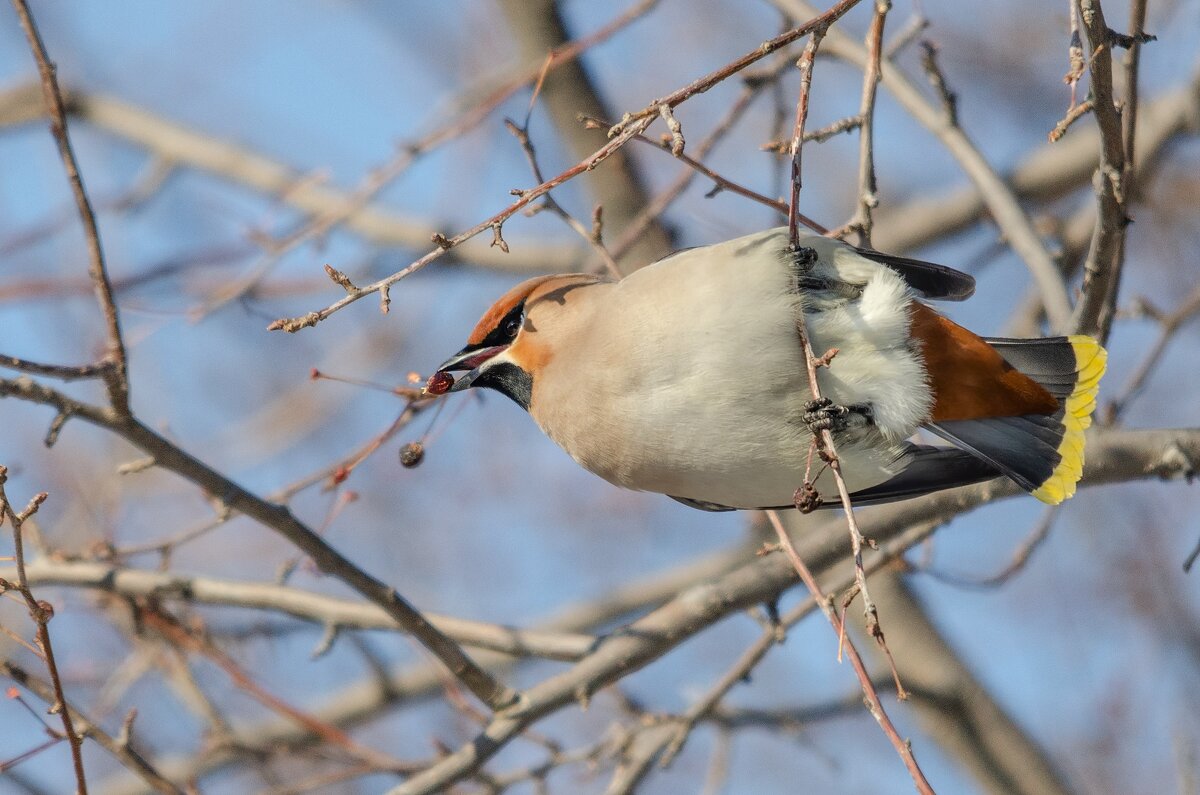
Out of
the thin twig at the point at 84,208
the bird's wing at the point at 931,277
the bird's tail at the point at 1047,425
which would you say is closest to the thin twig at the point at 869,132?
the bird's wing at the point at 931,277

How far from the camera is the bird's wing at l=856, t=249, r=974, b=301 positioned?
3.26 m

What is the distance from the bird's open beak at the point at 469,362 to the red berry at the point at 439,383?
0.03 m

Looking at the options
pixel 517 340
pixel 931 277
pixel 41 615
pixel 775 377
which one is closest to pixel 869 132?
pixel 931 277

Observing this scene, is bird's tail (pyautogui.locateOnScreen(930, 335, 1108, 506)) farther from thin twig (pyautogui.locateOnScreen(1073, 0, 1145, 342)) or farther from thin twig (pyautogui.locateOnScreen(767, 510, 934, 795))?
thin twig (pyautogui.locateOnScreen(767, 510, 934, 795))

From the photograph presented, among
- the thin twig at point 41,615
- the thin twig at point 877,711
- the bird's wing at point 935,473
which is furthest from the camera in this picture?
the bird's wing at point 935,473

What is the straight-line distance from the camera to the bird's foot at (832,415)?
9.31 feet

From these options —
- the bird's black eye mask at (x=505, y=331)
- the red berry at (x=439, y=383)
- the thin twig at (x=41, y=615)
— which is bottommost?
the thin twig at (x=41, y=615)

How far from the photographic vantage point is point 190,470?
2.89m

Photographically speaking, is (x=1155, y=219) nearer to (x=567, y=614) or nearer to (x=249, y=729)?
(x=567, y=614)

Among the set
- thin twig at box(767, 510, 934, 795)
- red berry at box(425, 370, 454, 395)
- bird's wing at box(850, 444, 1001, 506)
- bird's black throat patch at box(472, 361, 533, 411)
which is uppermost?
bird's black throat patch at box(472, 361, 533, 411)

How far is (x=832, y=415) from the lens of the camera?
300cm

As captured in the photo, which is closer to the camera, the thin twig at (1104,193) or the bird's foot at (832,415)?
the thin twig at (1104,193)

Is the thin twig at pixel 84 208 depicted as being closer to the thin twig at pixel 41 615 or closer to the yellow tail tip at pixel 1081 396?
the thin twig at pixel 41 615

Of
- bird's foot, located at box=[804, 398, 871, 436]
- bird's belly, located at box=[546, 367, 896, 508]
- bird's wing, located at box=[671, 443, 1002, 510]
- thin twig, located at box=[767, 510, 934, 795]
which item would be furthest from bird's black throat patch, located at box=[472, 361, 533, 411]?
thin twig, located at box=[767, 510, 934, 795]
